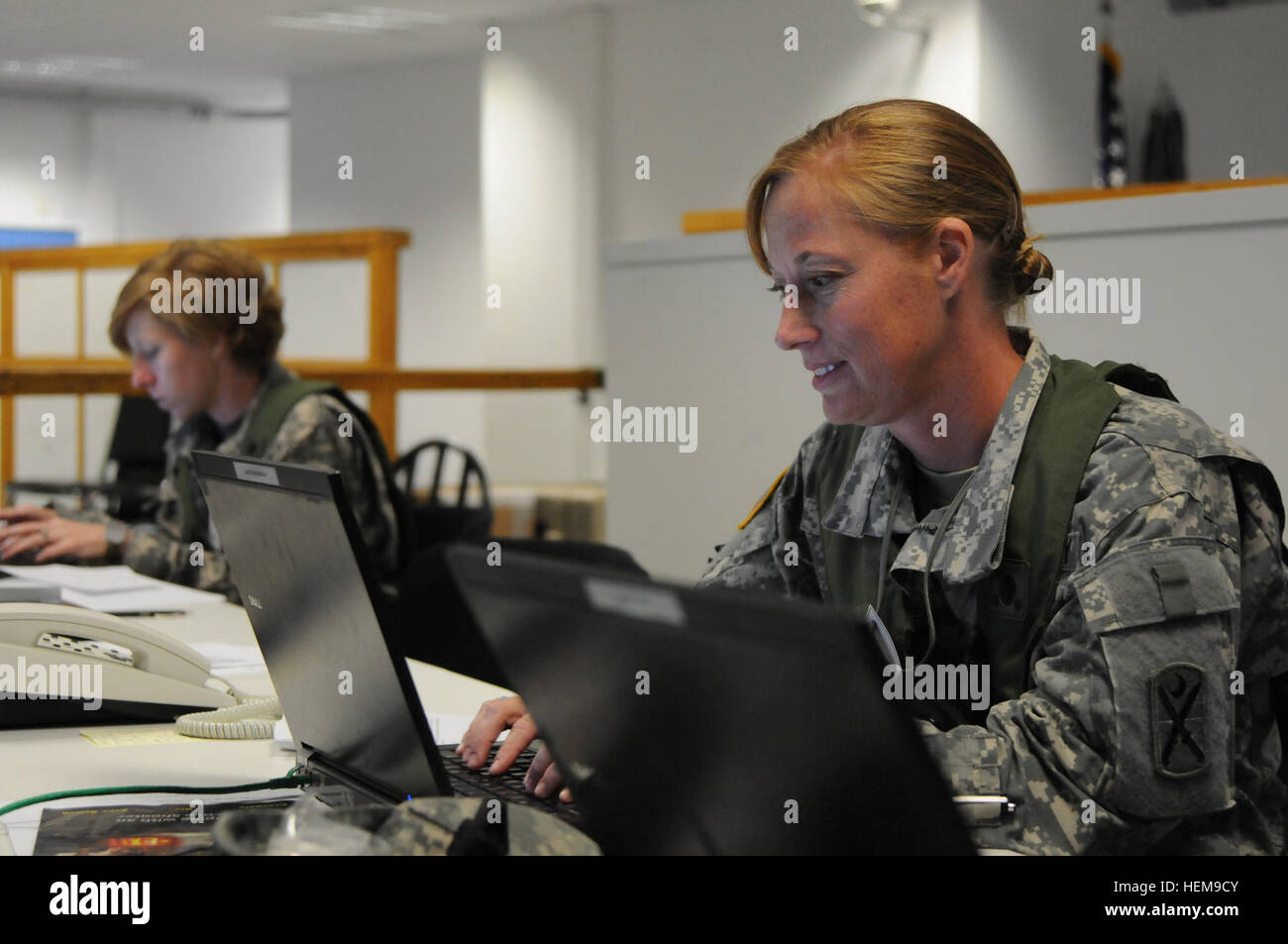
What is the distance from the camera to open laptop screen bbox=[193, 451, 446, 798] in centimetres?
95

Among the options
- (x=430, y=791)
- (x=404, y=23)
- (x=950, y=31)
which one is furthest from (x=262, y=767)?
(x=404, y=23)

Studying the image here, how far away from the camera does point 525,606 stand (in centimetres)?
73

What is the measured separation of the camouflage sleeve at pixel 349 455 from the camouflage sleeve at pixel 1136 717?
64.7 inches

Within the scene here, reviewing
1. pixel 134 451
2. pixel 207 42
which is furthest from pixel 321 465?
pixel 207 42

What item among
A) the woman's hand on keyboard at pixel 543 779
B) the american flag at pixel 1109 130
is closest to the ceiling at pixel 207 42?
the american flag at pixel 1109 130

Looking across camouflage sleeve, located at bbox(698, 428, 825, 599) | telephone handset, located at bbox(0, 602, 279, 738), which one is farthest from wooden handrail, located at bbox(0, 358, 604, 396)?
camouflage sleeve, located at bbox(698, 428, 825, 599)

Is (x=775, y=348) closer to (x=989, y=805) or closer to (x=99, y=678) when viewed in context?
(x=99, y=678)

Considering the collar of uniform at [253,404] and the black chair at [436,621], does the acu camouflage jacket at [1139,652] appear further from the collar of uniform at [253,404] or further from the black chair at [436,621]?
the collar of uniform at [253,404]

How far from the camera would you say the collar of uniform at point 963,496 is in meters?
1.26

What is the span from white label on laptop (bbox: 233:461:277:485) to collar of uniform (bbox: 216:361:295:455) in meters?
1.52

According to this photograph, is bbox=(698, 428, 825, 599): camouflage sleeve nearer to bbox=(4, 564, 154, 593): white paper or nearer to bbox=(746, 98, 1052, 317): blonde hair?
bbox=(746, 98, 1052, 317): blonde hair

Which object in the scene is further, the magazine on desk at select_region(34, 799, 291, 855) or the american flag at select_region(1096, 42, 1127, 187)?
the american flag at select_region(1096, 42, 1127, 187)
